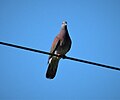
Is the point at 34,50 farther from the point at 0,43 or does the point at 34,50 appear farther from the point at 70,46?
the point at 70,46

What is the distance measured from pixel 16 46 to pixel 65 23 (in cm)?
401

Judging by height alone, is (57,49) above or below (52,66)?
above

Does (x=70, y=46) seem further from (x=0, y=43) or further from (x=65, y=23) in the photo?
(x=0, y=43)

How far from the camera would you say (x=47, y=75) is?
26.2 ft

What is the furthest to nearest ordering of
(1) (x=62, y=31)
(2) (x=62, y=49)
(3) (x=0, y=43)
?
(1) (x=62, y=31), (2) (x=62, y=49), (3) (x=0, y=43)

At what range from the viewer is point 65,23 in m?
8.92

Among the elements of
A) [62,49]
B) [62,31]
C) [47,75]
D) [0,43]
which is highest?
[62,31]

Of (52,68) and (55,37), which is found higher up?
(55,37)

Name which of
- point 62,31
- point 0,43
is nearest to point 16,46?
point 0,43

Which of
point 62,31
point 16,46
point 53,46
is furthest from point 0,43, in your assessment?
point 62,31

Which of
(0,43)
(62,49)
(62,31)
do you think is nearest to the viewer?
(0,43)

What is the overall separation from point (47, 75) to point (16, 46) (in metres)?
3.04

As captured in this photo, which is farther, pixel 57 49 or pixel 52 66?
pixel 52 66

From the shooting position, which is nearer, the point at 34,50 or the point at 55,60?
the point at 34,50
